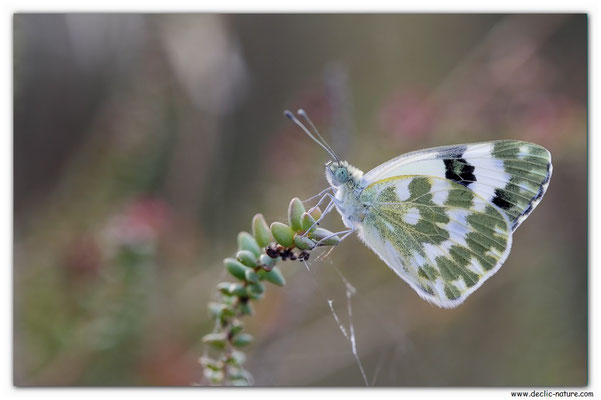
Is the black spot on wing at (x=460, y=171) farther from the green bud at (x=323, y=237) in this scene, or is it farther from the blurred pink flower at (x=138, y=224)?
the blurred pink flower at (x=138, y=224)

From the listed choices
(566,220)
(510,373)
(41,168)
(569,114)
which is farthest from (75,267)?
(566,220)

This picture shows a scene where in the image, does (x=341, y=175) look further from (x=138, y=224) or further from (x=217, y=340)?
(x=138, y=224)

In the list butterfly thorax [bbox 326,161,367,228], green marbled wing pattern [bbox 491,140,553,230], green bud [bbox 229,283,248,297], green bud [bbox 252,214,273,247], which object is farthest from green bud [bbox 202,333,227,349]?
green marbled wing pattern [bbox 491,140,553,230]

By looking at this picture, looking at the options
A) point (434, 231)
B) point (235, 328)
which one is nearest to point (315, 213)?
point (235, 328)

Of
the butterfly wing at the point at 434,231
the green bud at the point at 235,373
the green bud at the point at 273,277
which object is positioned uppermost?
the butterfly wing at the point at 434,231

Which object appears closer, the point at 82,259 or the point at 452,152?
the point at 452,152

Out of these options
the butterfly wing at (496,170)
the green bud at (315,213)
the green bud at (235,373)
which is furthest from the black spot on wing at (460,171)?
the green bud at (235,373)

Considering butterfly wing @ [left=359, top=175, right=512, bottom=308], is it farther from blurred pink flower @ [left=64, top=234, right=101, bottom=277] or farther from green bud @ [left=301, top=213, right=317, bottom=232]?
blurred pink flower @ [left=64, top=234, right=101, bottom=277]

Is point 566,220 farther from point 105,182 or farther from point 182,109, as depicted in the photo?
point 105,182
